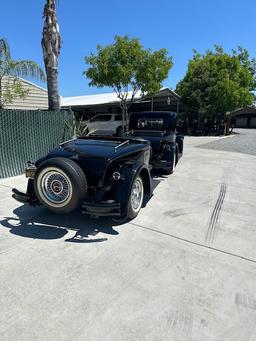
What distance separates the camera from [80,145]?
4.80 meters

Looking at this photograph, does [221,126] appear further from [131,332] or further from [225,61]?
[131,332]

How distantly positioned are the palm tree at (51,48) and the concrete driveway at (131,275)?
5.66m

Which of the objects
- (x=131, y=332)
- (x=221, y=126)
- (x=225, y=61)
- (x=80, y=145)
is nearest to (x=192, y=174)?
(x=80, y=145)

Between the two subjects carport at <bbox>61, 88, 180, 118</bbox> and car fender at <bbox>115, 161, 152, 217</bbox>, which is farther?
carport at <bbox>61, 88, 180, 118</bbox>

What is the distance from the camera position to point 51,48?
31.4 ft

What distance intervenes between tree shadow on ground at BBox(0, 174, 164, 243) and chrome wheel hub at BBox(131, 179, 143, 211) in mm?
399

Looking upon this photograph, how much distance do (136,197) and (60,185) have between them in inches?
52.8

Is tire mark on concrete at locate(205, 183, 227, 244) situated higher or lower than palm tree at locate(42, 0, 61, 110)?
lower

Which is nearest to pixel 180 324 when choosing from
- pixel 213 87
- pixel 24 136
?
pixel 24 136

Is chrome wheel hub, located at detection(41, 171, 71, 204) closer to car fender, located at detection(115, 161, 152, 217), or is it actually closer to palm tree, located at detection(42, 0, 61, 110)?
car fender, located at detection(115, 161, 152, 217)

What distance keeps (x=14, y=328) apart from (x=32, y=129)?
621cm

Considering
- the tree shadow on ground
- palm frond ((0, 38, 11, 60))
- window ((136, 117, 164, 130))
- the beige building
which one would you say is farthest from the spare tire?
the beige building

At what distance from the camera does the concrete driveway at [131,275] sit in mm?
2311

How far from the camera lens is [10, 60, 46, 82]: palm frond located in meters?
10.2
